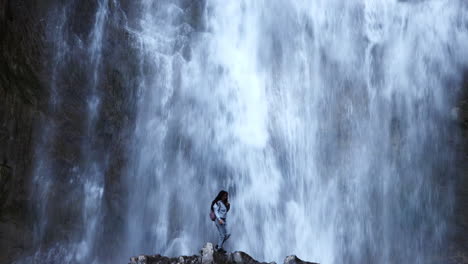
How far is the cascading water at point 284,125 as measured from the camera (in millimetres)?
18047

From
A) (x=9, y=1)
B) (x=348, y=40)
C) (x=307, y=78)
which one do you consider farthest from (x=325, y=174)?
(x=9, y=1)

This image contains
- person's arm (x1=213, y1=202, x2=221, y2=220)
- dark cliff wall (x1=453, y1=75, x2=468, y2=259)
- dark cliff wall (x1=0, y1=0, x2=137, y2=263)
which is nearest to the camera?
person's arm (x1=213, y1=202, x2=221, y2=220)

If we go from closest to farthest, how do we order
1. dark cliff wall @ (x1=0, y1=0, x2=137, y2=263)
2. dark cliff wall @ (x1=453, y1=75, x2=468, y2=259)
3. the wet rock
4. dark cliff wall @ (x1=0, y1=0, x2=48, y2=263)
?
1. the wet rock
2. dark cliff wall @ (x1=0, y1=0, x2=48, y2=263)
3. dark cliff wall @ (x1=0, y1=0, x2=137, y2=263)
4. dark cliff wall @ (x1=453, y1=75, x2=468, y2=259)

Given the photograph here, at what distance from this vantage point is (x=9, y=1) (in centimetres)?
1594

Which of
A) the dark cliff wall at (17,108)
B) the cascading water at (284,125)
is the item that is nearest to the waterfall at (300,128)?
the cascading water at (284,125)

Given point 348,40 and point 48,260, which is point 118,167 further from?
point 348,40

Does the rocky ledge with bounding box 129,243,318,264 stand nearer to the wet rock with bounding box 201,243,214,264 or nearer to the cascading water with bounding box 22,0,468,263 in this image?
the wet rock with bounding box 201,243,214,264

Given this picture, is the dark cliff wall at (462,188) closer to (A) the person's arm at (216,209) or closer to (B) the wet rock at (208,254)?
(A) the person's arm at (216,209)

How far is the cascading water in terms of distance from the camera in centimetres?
1805

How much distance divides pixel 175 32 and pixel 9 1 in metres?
6.26

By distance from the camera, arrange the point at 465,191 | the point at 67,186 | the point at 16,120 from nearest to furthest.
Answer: the point at 16,120, the point at 67,186, the point at 465,191

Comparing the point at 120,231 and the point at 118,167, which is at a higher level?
the point at 118,167

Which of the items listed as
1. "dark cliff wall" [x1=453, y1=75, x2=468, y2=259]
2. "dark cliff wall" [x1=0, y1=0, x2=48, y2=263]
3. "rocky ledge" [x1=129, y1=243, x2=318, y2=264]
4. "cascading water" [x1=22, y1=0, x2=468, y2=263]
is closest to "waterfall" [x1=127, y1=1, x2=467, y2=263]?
"cascading water" [x1=22, y1=0, x2=468, y2=263]

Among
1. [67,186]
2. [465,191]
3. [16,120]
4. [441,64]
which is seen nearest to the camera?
[16,120]
